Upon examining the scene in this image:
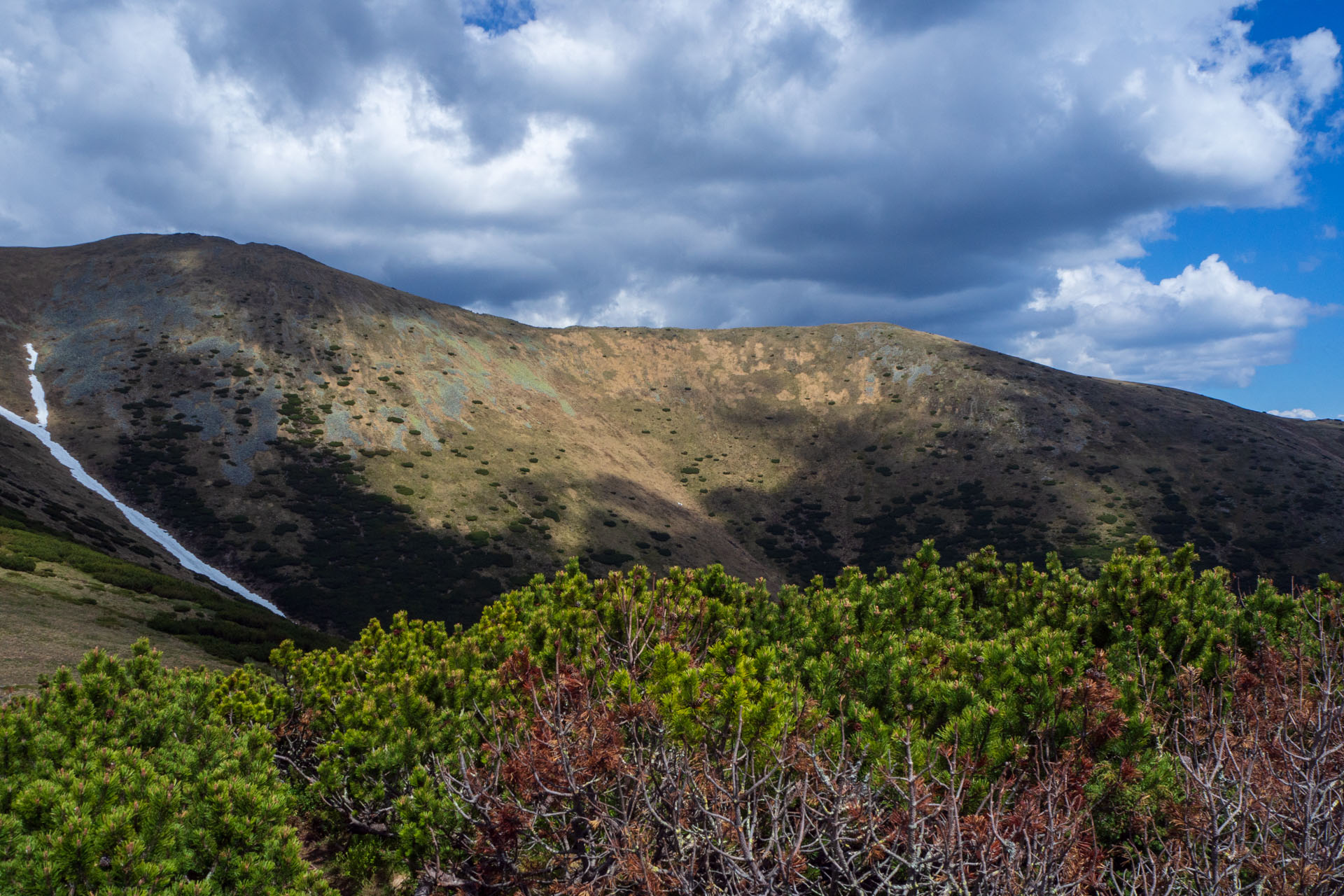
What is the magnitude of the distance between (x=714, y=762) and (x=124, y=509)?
6128 centimetres

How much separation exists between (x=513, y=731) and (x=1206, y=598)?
39.0 ft

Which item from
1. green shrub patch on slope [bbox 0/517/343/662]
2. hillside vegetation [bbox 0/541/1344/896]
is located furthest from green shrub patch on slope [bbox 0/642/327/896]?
green shrub patch on slope [bbox 0/517/343/662]

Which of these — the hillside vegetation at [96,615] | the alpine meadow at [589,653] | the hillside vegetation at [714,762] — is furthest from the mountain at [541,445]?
the hillside vegetation at [714,762]

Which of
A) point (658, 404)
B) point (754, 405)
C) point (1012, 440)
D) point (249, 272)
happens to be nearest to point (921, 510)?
point (1012, 440)

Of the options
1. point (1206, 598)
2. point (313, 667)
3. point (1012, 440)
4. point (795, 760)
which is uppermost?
point (1012, 440)

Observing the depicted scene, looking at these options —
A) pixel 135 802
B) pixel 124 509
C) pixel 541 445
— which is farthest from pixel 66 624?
pixel 541 445

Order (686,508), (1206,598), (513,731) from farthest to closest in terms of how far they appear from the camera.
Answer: (686,508) < (1206,598) < (513,731)

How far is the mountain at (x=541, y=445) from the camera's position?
5575cm

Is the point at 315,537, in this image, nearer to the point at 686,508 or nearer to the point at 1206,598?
the point at 686,508

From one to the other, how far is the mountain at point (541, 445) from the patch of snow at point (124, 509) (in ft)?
3.59

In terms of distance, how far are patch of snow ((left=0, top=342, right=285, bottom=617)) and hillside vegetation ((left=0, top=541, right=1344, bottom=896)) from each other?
39.0 metres

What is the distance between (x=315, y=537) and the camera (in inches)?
2095

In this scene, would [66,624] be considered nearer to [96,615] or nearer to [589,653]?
[96,615]

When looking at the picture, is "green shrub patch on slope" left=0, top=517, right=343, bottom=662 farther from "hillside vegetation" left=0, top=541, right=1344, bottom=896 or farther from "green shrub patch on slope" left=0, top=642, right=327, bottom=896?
"green shrub patch on slope" left=0, top=642, right=327, bottom=896
